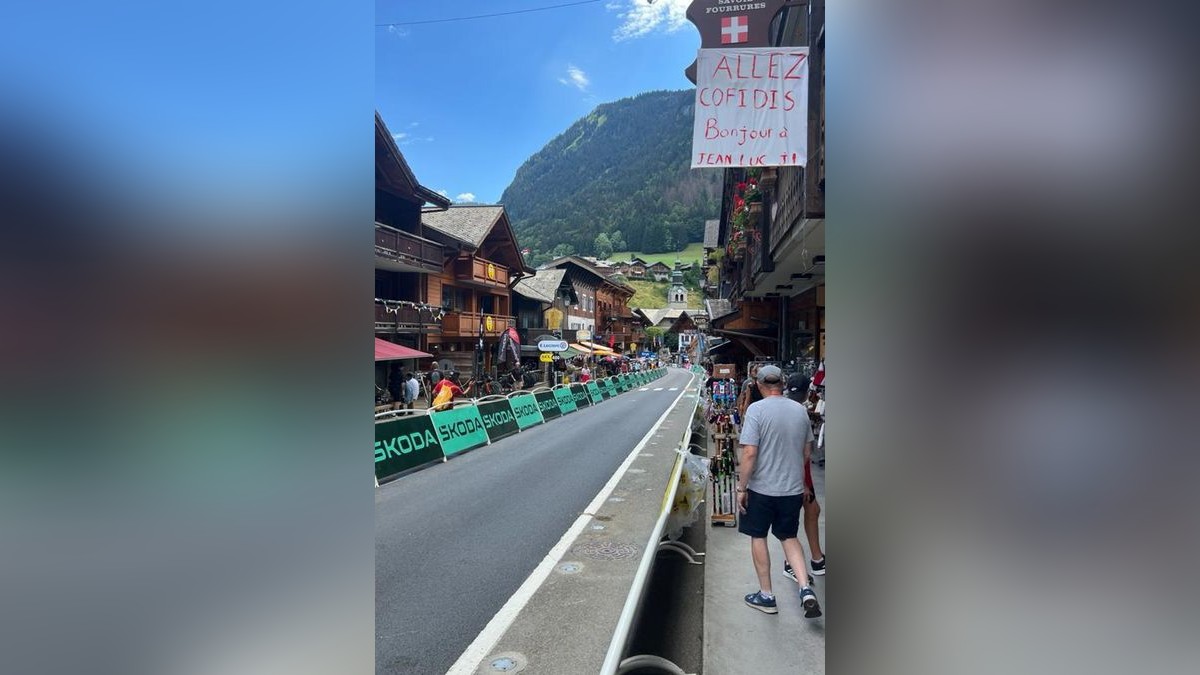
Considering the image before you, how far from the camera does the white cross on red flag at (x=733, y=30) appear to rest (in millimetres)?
4574

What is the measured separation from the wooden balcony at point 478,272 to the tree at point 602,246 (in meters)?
121

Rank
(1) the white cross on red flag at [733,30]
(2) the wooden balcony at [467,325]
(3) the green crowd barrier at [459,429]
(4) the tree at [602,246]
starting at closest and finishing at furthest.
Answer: (1) the white cross on red flag at [733,30]
(3) the green crowd barrier at [459,429]
(2) the wooden balcony at [467,325]
(4) the tree at [602,246]

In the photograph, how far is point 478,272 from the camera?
30297 mm

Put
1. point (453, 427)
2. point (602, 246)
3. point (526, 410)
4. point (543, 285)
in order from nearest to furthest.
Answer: point (453, 427) < point (526, 410) < point (543, 285) < point (602, 246)

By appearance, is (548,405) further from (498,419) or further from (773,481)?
(773,481)

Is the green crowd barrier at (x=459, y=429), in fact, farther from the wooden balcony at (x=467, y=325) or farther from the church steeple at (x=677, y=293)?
the church steeple at (x=677, y=293)

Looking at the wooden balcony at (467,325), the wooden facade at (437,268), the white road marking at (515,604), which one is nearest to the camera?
the white road marking at (515,604)

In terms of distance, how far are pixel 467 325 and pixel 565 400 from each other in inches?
369

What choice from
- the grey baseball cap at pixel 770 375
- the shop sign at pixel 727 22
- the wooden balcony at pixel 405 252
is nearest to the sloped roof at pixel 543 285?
the wooden balcony at pixel 405 252

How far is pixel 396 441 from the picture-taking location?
1064cm

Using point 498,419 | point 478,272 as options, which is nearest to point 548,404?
point 498,419
